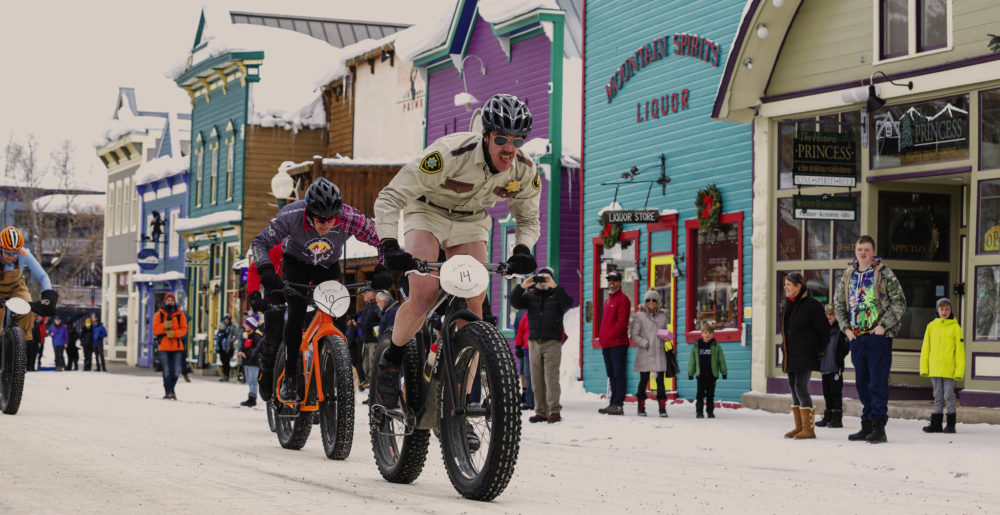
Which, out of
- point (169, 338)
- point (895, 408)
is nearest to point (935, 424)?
point (895, 408)

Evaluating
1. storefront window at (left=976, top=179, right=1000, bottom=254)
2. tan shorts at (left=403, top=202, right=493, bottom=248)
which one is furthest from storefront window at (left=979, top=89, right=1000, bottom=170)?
tan shorts at (left=403, top=202, right=493, bottom=248)

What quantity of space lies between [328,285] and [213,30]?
35.6 m

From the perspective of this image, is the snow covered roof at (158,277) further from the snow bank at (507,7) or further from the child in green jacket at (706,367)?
the child in green jacket at (706,367)

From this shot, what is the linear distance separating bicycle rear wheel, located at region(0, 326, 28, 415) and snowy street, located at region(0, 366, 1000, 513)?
0.26 metres

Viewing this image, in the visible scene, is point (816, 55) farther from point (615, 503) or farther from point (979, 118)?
point (615, 503)

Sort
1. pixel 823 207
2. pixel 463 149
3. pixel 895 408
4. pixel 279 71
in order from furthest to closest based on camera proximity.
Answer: pixel 279 71 → pixel 823 207 → pixel 895 408 → pixel 463 149

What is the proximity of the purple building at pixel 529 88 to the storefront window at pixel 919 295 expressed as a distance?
364 inches

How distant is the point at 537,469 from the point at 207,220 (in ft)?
118

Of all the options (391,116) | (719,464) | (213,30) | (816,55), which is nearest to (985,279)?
(816,55)

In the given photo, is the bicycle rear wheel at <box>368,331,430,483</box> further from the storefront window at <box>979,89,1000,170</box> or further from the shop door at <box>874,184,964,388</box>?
the shop door at <box>874,184,964,388</box>

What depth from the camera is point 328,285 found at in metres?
10.8

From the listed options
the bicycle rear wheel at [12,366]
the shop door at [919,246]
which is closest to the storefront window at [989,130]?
the shop door at [919,246]

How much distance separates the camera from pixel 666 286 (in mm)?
23438

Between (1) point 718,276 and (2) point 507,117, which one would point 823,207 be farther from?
(2) point 507,117
